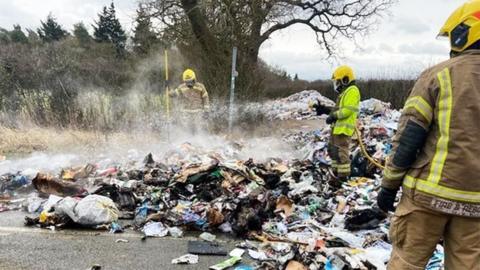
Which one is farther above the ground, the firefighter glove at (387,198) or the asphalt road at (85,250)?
the firefighter glove at (387,198)

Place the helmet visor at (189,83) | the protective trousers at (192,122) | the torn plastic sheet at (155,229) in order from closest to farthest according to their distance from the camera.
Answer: the torn plastic sheet at (155,229)
the helmet visor at (189,83)
the protective trousers at (192,122)

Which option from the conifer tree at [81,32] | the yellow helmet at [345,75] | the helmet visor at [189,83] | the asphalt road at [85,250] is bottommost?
the asphalt road at [85,250]

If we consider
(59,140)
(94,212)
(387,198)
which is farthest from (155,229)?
(59,140)

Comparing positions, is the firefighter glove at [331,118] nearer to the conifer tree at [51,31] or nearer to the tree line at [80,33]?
the tree line at [80,33]

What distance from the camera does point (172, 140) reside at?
963 centimetres

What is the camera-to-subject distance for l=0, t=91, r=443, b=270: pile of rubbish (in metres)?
3.98

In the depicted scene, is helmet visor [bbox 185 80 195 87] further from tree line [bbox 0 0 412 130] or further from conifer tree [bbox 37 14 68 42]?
conifer tree [bbox 37 14 68 42]

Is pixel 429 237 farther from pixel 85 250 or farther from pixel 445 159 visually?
pixel 85 250

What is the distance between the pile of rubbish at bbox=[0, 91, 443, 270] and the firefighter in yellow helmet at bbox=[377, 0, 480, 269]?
130 cm

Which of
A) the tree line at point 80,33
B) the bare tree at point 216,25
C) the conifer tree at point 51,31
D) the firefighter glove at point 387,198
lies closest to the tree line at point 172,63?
the bare tree at point 216,25

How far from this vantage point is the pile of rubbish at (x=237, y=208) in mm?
3984

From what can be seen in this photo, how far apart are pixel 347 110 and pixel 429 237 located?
3875 mm

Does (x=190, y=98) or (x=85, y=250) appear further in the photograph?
(x=190, y=98)

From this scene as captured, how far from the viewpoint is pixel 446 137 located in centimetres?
221
